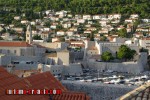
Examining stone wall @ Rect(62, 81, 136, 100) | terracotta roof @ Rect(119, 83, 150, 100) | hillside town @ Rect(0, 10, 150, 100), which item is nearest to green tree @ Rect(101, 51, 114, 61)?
hillside town @ Rect(0, 10, 150, 100)

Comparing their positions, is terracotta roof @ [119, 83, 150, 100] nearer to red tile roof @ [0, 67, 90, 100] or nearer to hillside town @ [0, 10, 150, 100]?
red tile roof @ [0, 67, 90, 100]

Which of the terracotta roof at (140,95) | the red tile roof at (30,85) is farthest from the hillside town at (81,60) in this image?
the terracotta roof at (140,95)

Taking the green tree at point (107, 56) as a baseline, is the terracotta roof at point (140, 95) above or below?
above

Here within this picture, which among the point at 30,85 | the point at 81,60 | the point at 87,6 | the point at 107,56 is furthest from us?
the point at 87,6

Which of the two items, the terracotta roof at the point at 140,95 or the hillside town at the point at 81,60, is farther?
the hillside town at the point at 81,60

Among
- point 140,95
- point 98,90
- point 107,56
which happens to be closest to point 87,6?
point 107,56

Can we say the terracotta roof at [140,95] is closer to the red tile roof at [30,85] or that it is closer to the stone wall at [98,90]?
the red tile roof at [30,85]

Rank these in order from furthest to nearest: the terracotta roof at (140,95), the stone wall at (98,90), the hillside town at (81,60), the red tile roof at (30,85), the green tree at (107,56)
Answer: the green tree at (107,56)
the hillside town at (81,60)
the stone wall at (98,90)
the red tile roof at (30,85)
the terracotta roof at (140,95)

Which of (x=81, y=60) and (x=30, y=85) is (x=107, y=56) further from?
(x=30, y=85)

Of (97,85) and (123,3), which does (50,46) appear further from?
(123,3)
